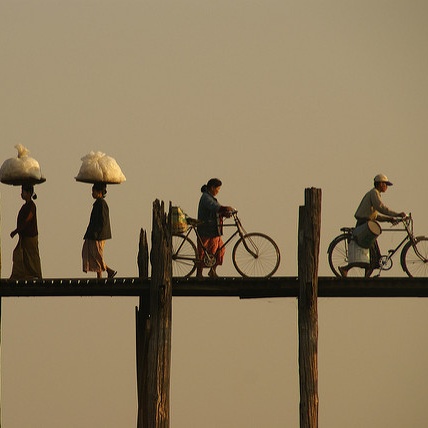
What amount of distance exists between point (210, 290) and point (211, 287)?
5cm

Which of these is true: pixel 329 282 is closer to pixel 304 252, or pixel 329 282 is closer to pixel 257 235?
pixel 304 252

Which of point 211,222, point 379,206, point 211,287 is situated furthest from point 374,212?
point 211,287

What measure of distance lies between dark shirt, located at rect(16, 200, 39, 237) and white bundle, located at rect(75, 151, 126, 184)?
→ 95cm

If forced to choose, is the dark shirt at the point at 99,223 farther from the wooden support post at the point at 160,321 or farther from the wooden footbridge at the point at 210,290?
the wooden support post at the point at 160,321

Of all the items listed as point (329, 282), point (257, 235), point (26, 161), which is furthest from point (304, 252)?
point (26, 161)

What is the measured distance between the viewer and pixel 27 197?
92.7 ft

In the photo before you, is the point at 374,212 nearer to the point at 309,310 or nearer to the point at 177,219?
the point at 309,310

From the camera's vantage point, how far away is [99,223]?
93.5 ft

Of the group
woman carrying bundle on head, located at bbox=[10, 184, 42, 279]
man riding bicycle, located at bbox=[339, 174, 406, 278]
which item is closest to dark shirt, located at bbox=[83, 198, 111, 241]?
woman carrying bundle on head, located at bbox=[10, 184, 42, 279]

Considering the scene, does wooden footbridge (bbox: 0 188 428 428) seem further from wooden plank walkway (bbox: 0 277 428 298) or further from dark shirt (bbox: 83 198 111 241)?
dark shirt (bbox: 83 198 111 241)

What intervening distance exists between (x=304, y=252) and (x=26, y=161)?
4518 mm

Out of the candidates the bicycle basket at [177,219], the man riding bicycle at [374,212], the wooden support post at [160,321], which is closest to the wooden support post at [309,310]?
the wooden support post at [160,321]

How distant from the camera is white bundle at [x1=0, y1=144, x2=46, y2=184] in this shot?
93.3 ft

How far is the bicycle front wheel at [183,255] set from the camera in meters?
29.6
